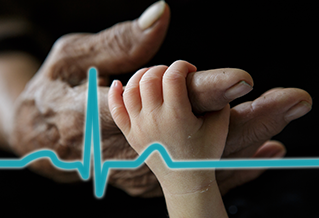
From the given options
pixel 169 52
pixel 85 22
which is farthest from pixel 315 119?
pixel 85 22

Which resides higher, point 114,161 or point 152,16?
point 152,16

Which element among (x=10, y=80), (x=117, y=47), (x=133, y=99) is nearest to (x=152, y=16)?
(x=117, y=47)

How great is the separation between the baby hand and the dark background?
0.17 metres

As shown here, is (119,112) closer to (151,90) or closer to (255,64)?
(151,90)

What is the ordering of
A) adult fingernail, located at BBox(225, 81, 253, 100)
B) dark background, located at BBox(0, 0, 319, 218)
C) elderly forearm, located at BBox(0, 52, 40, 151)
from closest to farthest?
adult fingernail, located at BBox(225, 81, 253, 100) → dark background, located at BBox(0, 0, 319, 218) → elderly forearm, located at BBox(0, 52, 40, 151)

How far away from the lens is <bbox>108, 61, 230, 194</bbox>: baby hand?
0.30m

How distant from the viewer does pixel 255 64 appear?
504 mm

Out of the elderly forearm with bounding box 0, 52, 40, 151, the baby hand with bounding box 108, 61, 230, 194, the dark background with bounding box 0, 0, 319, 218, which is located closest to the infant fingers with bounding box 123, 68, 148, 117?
the baby hand with bounding box 108, 61, 230, 194

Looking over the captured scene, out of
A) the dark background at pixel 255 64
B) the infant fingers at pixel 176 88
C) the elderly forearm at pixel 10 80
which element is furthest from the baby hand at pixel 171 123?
the elderly forearm at pixel 10 80

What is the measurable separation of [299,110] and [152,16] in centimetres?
29

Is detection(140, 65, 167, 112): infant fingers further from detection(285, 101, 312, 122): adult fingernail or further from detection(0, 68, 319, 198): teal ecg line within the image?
detection(285, 101, 312, 122): adult fingernail

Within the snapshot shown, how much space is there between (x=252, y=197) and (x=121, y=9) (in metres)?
0.57

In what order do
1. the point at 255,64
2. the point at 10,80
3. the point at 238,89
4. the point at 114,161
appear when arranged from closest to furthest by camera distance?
1. the point at 238,89
2. the point at 114,161
3. the point at 255,64
4. the point at 10,80

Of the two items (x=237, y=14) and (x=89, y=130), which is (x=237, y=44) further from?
(x=89, y=130)
